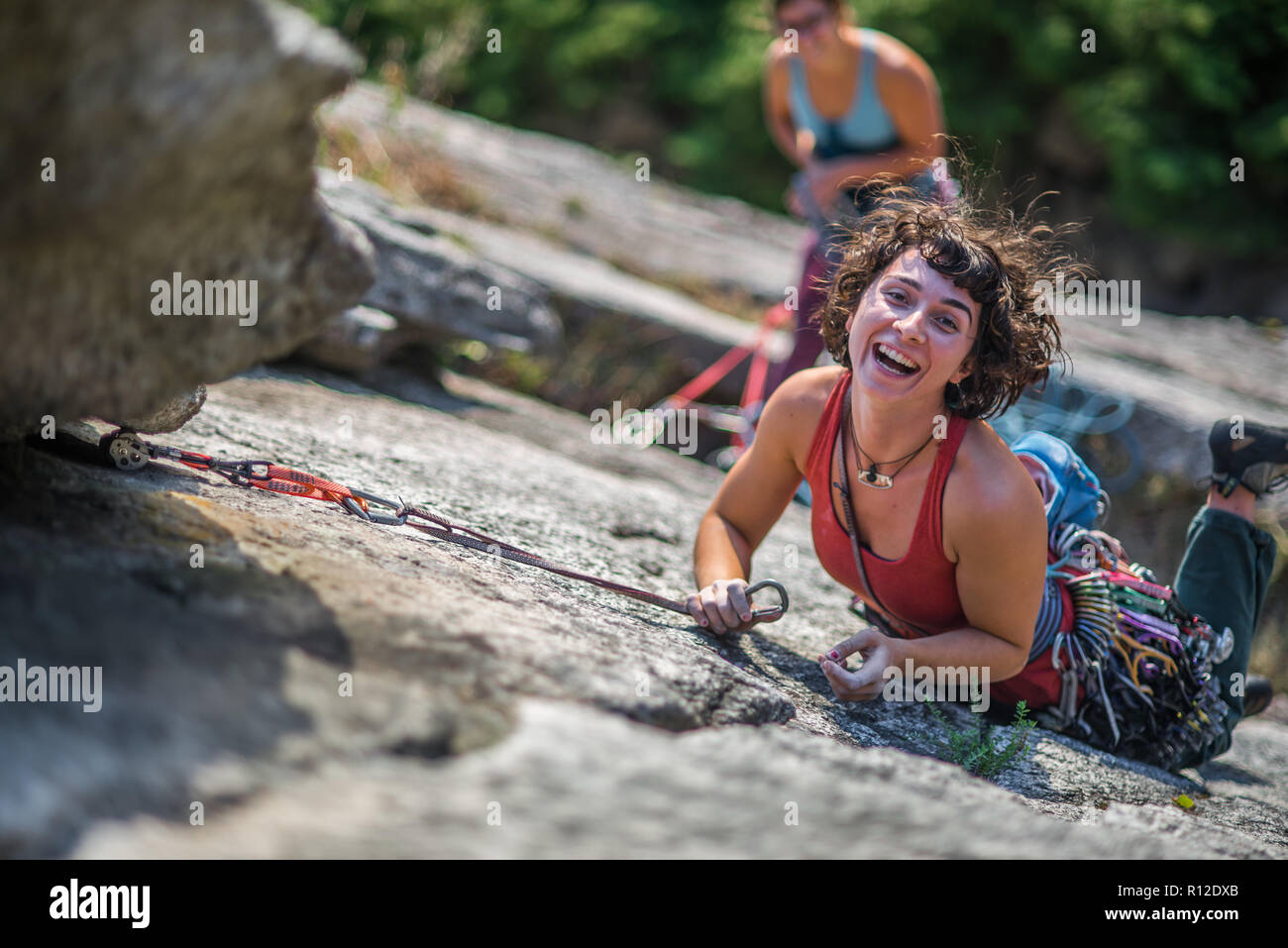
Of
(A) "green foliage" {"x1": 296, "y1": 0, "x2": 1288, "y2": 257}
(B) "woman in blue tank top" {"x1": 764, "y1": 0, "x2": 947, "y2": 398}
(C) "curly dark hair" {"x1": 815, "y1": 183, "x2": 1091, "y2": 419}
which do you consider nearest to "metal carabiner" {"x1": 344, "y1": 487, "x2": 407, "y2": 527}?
(C) "curly dark hair" {"x1": 815, "y1": 183, "x2": 1091, "y2": 419}

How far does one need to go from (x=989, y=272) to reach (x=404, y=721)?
172 centimetres

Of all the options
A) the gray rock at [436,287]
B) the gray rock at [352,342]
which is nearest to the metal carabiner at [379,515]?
the gray rock at [352,342]

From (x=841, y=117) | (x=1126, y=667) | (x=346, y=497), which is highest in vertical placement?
(x=841, y=117)

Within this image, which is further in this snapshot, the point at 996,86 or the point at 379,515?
the point at 996,86

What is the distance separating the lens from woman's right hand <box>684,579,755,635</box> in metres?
2.44

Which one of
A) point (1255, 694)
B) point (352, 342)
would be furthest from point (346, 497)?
point (1255, 694)

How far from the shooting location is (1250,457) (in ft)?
10.3

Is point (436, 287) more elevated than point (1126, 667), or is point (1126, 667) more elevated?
point (436, 287)

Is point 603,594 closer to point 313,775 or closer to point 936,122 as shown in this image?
point 313,775
